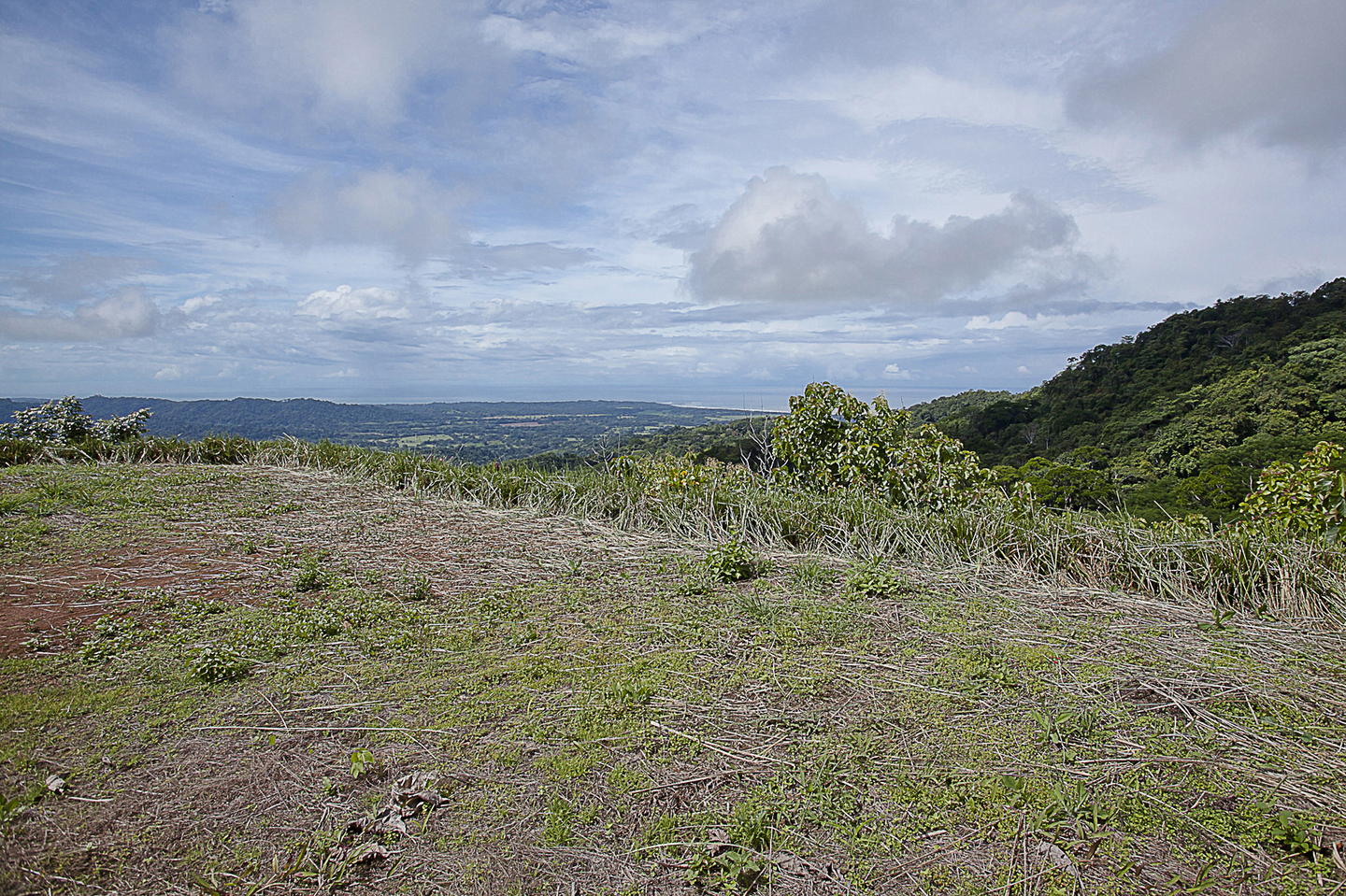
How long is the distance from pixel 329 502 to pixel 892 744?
5230mm

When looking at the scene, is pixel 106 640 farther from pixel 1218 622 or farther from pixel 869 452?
pixel 869 452

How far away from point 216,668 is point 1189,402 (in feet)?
166

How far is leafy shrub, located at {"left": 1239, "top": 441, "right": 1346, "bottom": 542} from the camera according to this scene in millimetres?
4434

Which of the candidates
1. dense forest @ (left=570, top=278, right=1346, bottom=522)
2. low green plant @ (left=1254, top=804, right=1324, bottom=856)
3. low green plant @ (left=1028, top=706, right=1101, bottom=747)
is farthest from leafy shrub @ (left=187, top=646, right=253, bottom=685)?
dense forest @ (left=570, top=278, right=1346, bottom=522)

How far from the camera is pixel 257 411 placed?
59.0 ft

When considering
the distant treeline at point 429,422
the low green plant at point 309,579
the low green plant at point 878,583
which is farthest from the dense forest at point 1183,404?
the low green plant at point 309,579

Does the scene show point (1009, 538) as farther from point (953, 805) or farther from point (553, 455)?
point (553, 455)

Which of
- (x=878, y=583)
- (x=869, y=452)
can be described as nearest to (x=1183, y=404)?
(x=869, y=452)

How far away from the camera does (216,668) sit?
2637 mm

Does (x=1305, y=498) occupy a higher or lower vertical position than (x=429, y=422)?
lower

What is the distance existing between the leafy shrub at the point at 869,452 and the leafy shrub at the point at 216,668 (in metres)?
4.62

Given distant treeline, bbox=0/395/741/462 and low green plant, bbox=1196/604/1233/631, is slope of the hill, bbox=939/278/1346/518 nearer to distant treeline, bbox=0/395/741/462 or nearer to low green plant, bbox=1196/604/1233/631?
distant treeline, bbox=0/395/741/462

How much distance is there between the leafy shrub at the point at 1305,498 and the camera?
14.5 feet

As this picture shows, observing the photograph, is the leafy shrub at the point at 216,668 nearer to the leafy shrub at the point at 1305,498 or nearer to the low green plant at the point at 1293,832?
the low green plant at the point at 1293,832
